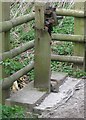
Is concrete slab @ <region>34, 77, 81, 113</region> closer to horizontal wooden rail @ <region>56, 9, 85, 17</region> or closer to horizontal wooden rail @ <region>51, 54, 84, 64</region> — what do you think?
horizontal wooden rail @ <region>51, 54, 84, 64</region>

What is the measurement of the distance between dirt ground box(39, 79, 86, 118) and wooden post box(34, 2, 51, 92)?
34cm

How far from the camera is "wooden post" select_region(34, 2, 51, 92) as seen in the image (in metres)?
4.48

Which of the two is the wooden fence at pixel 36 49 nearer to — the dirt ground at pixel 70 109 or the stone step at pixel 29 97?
the stone step at pixel 29 97

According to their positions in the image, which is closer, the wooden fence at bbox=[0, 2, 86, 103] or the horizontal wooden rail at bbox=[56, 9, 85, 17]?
the wooden fence at bbox=[0, 2, 86, 103]

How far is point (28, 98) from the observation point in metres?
4.32

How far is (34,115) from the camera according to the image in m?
4.07

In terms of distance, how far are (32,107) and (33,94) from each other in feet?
1.10

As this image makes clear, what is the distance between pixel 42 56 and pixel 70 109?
0.73 metres

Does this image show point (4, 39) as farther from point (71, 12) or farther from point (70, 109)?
point (71, 12)

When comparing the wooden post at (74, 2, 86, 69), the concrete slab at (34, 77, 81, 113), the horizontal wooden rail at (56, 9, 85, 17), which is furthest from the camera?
the wooden post at (74, 2, 86, 69)

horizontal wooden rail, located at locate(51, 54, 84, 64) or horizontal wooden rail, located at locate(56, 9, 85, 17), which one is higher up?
horizontal wooden rail, located at locate(56, 9, 85, 17)

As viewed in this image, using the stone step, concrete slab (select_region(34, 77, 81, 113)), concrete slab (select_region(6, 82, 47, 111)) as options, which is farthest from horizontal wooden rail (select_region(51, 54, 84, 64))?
concrete slab (select_region(6, 82, 47, 111))

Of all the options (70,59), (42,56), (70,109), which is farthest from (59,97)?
(70,59)

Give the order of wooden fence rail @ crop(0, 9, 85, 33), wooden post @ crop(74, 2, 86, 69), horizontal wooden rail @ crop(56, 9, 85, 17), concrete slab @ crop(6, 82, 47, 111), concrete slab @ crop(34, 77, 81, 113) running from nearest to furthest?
wooden fence rail @ crop(0, 9, 85, 33) < concrete slab @ crop(6, 82, 47, 111) < concrete slab @ crop(34, 77, 81, 113) < horizontal wooden rail @ crop(56, 9, 85, 17) < wooden post @ crop(74, 2, 86, 69)
